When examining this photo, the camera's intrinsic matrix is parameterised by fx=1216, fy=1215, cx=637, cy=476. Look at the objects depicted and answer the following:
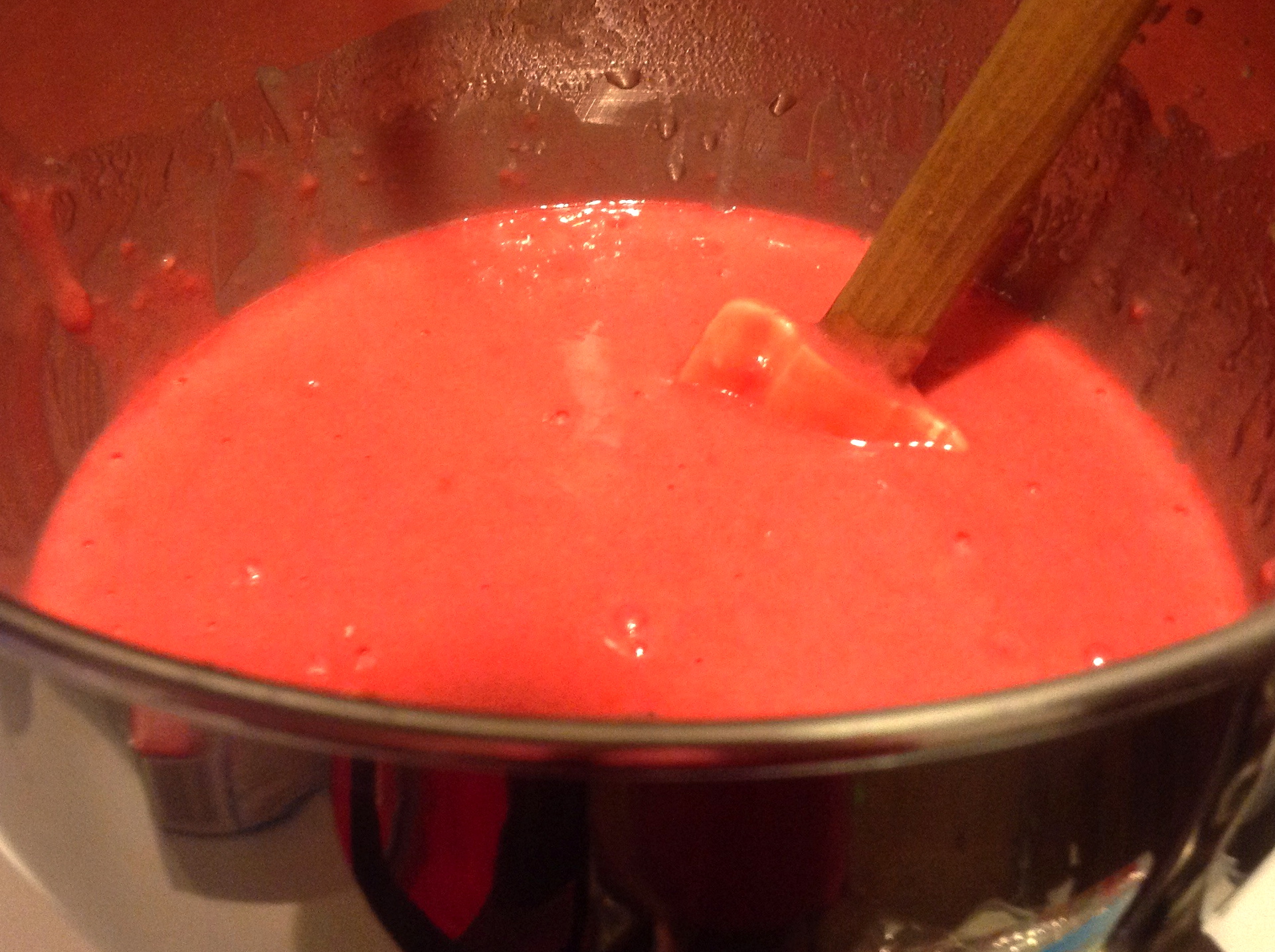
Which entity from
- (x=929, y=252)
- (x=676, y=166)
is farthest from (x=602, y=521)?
(x=676, y=166)

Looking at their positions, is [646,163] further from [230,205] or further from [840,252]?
[230,205]

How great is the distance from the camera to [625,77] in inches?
56.7

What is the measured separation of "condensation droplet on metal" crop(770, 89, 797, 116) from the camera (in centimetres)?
142

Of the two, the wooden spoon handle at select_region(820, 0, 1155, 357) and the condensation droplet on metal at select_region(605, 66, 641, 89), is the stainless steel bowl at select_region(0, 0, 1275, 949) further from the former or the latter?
the wooden spoon handle at select_region(820, 0, 1155, 357)

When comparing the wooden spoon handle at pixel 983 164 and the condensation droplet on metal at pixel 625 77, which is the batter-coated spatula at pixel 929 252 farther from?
the condensation droplet on metal at pixel 625 77

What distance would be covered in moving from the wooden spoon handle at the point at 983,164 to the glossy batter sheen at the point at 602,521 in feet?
0.46

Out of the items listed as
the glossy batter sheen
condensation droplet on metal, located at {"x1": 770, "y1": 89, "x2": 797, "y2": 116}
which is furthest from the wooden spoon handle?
condensation droplet on metal, located at {"x1": 770, "y1": 89, "x2": 797, "y2": 116}

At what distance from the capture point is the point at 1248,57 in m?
1.07

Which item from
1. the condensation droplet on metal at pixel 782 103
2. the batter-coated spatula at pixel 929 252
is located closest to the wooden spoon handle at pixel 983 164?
Answer: the batter-coated spatula at pixel 929 252

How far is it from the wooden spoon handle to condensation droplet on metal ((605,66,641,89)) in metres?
0.45

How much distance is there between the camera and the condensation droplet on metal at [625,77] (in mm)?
1436

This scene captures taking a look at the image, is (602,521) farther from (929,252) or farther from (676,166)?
(676,166)

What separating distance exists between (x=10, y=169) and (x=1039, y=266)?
3.41 feet

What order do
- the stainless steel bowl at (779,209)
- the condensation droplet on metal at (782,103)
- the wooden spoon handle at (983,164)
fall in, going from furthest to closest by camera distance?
the condensation droplet on metal at (782,103), the wooden spoon handle at (983,164), the stainless steel bowl at (779,209)
